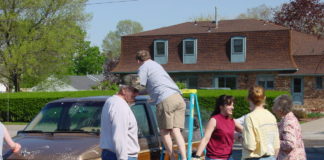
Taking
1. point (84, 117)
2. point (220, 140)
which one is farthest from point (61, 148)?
point (220, 140)

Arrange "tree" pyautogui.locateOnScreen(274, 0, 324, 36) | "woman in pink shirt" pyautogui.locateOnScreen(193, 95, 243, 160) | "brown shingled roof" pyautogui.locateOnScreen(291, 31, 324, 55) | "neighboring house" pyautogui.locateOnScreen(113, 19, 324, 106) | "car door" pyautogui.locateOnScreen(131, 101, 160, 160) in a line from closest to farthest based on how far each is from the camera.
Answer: "woman in pink shirt" pyautogui.locateOnScreen(193, 95, 243, 160) → "car door" pyautogui.locateOnScreen(131, 101, 160, 160) → "neighboring house" pyautogui.locateOnScreen(113, 19, 324, 106) → "brown shingled roof" pyautogui.locateOnScreen(291, 31, 324, 55) → "tree" pyautogui.locateOnScreen(274, 0, 324, 36)

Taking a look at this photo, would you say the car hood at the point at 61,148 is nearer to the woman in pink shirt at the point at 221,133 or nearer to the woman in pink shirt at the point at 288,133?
the woman in pink shirt at the point at 221,133

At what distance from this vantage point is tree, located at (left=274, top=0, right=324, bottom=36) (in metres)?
48.2

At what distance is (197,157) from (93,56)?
120 metres

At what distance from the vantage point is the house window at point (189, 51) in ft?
141

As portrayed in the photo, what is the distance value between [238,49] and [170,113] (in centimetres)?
3454

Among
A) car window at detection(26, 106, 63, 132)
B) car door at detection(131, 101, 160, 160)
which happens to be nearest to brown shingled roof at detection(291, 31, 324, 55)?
car door at detection(131, 101, 160, 160)

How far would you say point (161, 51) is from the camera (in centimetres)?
4444

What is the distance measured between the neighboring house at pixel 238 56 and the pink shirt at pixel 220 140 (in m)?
32.7

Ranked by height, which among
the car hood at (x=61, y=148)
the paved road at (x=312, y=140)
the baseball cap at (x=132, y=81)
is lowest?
the paved road at (x=312, y=140)

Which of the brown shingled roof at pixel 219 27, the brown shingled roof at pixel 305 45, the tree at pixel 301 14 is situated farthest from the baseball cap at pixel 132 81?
the tree at pixel 301 14

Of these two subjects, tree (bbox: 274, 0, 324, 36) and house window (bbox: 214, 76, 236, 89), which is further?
tree (bbox: 274, 0, 324, 36)

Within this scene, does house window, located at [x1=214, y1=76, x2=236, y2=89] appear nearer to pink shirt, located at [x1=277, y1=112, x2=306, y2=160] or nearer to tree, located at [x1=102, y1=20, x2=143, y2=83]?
pink shirt, located at [x1=277, y1=112, x2=306, y2=160]

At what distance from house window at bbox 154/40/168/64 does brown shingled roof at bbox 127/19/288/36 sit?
86 cm
